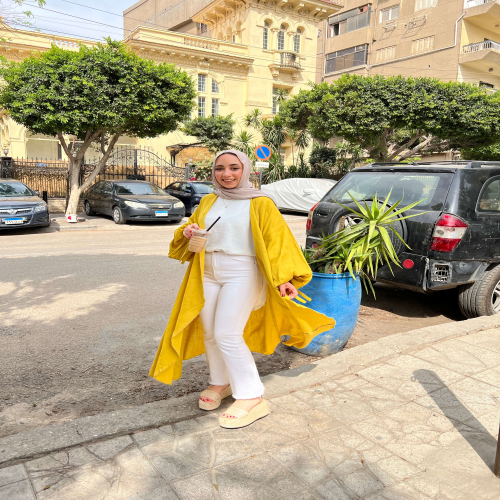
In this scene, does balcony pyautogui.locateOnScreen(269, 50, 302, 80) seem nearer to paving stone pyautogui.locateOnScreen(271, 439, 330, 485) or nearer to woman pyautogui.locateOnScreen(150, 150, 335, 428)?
woman pyautogui.locateOnScreen(150, 150, 335, 428)

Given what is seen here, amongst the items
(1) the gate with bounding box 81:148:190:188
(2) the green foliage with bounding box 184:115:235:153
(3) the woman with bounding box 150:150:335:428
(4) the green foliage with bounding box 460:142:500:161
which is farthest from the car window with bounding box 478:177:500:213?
(4) the green foliage with bounding box 460:142:500:161

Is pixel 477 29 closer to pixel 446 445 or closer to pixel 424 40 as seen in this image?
pixel 424 40

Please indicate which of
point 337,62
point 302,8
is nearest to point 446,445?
point 302,8

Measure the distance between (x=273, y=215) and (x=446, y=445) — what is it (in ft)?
5.47

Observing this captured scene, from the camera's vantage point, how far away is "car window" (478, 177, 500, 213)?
16.4 ft

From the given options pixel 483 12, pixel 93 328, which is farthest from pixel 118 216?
pixel 483 12

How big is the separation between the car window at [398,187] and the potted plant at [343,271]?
0.63 meters

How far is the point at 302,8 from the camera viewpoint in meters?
36.2

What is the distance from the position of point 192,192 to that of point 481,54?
26.1 metres

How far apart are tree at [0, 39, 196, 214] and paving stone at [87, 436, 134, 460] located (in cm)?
1325

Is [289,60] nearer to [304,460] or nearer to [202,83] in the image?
[202,83]

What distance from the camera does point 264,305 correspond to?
326 centimetres

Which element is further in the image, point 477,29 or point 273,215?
point 477,29

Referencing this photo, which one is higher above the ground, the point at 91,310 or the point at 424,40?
the point at 424,40
